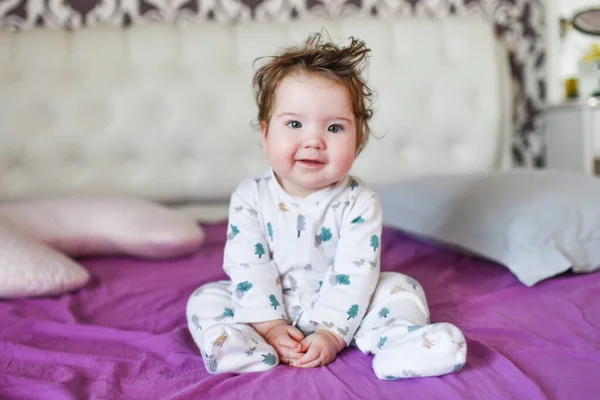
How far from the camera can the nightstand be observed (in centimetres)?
215

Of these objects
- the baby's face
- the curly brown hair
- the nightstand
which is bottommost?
the nightstand

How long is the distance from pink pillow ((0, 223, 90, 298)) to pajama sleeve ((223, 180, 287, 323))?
1.60ft

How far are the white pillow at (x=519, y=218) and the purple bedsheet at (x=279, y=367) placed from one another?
55 mm

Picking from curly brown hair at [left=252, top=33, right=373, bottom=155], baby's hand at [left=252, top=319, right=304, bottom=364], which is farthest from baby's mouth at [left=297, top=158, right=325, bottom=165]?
baby's hand at [left=252, top=319, right=304, bottom=364]

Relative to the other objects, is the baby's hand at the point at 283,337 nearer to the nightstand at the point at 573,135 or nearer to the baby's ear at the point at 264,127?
the baby's ear at the point at 264,127

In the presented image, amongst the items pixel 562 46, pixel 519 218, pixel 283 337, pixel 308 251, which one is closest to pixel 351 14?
pixel 562 46

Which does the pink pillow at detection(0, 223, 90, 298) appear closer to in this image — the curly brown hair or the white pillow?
the curly brown hair

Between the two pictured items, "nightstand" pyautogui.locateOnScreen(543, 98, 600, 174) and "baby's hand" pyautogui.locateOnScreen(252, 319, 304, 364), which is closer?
"baby's hand" pyautogui.locateOnScreen(252, 319, 304, 364)

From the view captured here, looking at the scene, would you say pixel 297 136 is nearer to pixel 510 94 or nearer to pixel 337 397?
pixel 337 397

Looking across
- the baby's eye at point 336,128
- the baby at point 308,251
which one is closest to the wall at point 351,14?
the baby at point 308,251

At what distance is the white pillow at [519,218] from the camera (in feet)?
4.26

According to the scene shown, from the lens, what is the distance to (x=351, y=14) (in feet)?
7.77

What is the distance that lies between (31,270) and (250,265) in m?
0.57

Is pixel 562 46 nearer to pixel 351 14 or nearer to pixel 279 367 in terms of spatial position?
pixel 351 14
